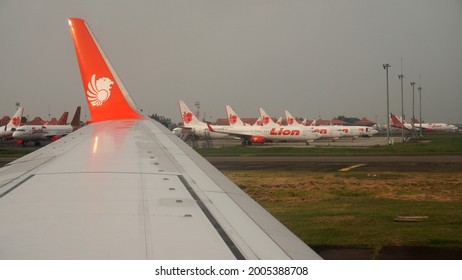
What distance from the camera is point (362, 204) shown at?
1619 centimetres

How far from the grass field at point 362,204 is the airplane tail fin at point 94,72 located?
5300 mm

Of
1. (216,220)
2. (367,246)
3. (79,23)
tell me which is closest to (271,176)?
(367,246)

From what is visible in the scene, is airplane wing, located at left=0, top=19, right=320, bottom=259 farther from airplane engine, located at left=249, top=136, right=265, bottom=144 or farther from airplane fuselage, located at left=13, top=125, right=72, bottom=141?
airplane engine, located at left=249, top=136, right=265, bottom=144

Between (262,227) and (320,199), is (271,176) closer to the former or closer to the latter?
(320,199)

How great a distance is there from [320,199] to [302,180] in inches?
217

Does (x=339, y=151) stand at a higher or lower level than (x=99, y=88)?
lower

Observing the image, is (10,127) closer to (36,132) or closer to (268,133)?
(36,132)

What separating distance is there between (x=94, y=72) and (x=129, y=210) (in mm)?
4872

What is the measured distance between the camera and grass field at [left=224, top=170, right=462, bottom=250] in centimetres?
1130

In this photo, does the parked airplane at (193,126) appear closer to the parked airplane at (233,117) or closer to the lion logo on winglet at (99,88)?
the parked airplane at (233,117)

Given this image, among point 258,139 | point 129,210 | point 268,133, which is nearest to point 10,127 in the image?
point 258,139

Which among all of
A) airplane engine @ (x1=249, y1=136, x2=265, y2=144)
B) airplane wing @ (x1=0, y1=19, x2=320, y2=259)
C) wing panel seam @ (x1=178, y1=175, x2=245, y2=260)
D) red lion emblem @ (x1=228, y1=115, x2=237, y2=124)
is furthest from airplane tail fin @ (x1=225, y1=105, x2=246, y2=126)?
wing panel seam @ (x1=178, y1=175, x2=245, y2=260)

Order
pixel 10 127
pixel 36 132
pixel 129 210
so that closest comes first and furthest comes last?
pixel 129 210
pixel 36 132
pixel 10 127
